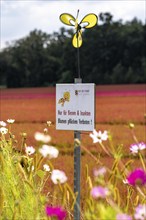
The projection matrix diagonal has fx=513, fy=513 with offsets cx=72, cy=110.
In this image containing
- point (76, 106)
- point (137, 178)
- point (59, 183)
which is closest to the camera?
point (137, 178)

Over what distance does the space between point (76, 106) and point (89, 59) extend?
2293 inches

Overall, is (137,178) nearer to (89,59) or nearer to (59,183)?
(59,183)

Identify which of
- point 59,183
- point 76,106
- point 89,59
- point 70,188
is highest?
point 89,59

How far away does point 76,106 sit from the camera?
3254 mm

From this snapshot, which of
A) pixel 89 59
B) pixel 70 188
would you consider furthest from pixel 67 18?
pixel 89 59

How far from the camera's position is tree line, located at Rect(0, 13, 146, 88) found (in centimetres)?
5819

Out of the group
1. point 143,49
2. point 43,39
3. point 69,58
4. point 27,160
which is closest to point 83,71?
point 69,58

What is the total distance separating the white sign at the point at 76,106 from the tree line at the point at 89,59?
52.6 metres

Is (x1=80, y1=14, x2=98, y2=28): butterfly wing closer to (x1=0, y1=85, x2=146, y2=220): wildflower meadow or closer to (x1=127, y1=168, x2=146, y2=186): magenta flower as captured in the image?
(x1=0, y1=85, x2=146, y2=220): wildflower meadow

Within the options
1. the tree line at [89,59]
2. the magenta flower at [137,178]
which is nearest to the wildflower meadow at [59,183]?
the magenta flower at [137,178]

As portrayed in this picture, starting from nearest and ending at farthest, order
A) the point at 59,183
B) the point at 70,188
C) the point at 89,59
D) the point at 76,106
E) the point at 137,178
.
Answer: the point at 137,178 → the point at 59,183 → the point at 70,188 → the point at 76,106 → the point at 89,59

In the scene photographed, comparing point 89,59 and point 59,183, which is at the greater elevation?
point 89,59

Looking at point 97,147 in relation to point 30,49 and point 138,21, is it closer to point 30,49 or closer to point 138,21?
point 30,49

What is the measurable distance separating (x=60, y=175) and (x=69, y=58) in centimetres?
5930
